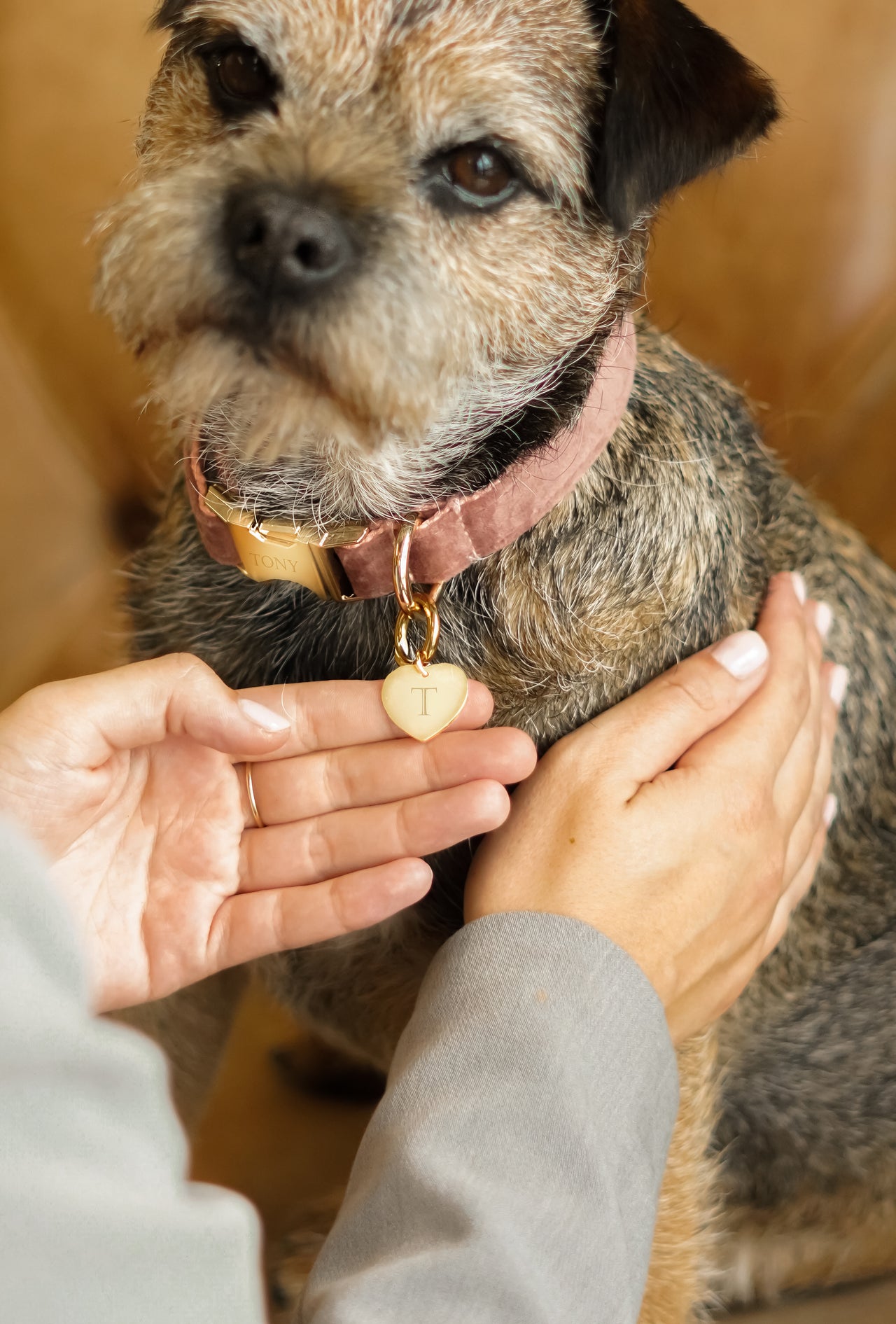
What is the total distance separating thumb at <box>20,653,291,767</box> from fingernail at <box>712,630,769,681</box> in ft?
1.77

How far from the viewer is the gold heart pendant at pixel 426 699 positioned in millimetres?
1124

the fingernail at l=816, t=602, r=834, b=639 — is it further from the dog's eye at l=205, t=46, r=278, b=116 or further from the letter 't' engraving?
the dog's eye at l=205, t=46, r=278, b=116

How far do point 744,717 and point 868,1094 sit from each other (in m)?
0.75

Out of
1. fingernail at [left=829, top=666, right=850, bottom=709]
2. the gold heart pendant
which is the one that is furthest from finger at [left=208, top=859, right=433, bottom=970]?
fingernail at [left=829, top=666, right=850, bottom=709]

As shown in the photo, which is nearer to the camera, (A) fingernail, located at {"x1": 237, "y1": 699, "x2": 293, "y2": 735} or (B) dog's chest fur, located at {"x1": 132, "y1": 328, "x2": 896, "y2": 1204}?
(A) fingernail, located at {"x1": 237, "y1": 699, "x2": 293, "y2": 735}

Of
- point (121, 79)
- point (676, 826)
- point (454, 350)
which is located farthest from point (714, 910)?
point (121, 79)

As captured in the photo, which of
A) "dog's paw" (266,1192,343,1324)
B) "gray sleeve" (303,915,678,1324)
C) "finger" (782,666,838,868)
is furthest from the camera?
"dog's paw" (266,1192,343,1324)

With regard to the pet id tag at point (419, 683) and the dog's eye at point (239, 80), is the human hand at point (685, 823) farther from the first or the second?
the dog's eye at point (239, 80)

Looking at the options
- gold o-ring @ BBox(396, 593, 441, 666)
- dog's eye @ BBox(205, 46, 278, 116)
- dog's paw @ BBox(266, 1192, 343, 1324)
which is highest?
dog's eye @ BBox(205, 46, 278, 116)

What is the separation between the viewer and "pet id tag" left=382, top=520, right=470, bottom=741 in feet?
3.67

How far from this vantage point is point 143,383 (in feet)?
5.89

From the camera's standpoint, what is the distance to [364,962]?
4.50 ft

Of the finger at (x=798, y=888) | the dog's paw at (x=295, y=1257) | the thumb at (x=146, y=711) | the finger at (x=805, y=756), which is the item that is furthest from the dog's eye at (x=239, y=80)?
the dog's paw at (x=295, y=1257)

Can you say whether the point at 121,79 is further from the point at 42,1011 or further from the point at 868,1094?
the point at 868,1094
